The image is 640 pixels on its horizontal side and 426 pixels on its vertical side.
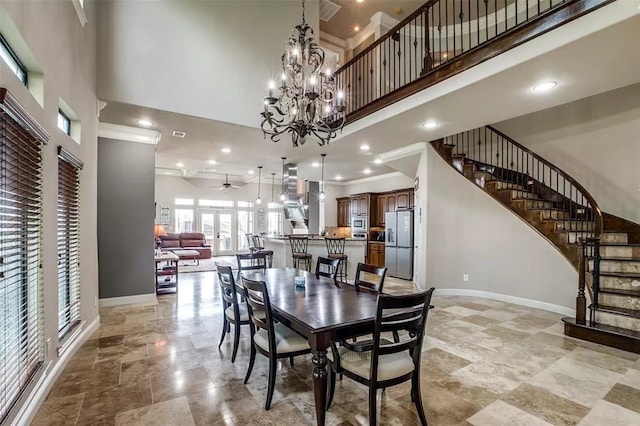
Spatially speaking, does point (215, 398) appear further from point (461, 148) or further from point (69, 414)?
point (461, 148)

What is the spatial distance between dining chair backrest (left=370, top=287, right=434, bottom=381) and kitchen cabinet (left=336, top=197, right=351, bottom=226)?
9.00m

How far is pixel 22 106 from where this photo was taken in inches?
77.7

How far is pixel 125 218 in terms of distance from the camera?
5070mm

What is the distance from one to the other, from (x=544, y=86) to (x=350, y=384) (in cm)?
369

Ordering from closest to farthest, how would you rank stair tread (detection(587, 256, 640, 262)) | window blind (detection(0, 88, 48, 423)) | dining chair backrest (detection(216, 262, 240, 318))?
window blind (detection(0, 88, 48, 423)) → dining chair backrest (detection(216, 262, 240, 318)) → stair tread (detection(587, 256, 640, 262))

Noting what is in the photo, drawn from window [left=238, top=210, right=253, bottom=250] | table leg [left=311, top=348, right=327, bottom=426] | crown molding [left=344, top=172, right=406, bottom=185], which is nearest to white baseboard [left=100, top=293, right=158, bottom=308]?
table leg [left=311, top=348, right=327, bottom=426]

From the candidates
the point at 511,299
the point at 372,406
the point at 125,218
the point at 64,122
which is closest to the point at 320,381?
the point at 372,406

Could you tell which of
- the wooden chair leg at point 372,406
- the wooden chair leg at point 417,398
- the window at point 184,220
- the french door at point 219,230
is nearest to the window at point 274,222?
the french door at point 219,230

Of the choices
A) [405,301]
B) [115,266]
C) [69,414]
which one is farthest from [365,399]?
[115,266]

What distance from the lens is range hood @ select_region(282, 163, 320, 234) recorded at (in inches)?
312

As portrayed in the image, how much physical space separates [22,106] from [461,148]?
6.50 m

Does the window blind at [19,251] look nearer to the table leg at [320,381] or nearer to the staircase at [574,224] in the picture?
the table leg at [320,381]

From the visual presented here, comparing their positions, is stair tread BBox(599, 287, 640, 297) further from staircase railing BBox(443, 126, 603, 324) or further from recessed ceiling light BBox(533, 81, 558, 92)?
recessed ceiling light BBox(533, 81, 558, 92)

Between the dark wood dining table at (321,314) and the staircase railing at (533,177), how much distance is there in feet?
11.5
